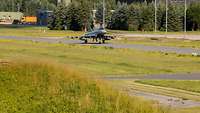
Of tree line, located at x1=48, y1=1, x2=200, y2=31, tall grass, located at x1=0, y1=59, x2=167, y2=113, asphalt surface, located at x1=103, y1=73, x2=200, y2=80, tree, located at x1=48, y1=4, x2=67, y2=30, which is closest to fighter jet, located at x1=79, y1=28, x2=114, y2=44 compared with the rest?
asphalt surface, located at x1=103, y1=73, x2=200, y2=80

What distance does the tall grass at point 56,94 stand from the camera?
17125 millimetres

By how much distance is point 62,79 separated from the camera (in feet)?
66.5

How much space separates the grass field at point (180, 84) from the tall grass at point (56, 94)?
28.8 feet

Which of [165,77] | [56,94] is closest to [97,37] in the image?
[165,77]

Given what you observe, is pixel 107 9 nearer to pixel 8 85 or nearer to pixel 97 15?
pixel 97 15

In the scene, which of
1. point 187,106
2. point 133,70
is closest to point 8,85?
point 187,106

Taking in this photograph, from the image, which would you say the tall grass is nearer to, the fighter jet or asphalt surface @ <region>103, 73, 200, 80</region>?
asphalt surface @ <region>103, 73, 200, 80</region>

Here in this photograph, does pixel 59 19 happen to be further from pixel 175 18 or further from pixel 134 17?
pixel 175 18

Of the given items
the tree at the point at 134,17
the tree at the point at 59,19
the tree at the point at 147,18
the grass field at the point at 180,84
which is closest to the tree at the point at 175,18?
the tree at the point at 147,18

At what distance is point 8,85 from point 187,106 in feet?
22.9

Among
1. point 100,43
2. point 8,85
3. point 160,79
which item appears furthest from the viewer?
point 100,43

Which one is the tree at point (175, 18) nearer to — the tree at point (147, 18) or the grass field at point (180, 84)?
the tree at point (147, 18)

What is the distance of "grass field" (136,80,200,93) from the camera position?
28478 millimetres

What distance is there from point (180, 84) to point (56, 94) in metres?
13.0
